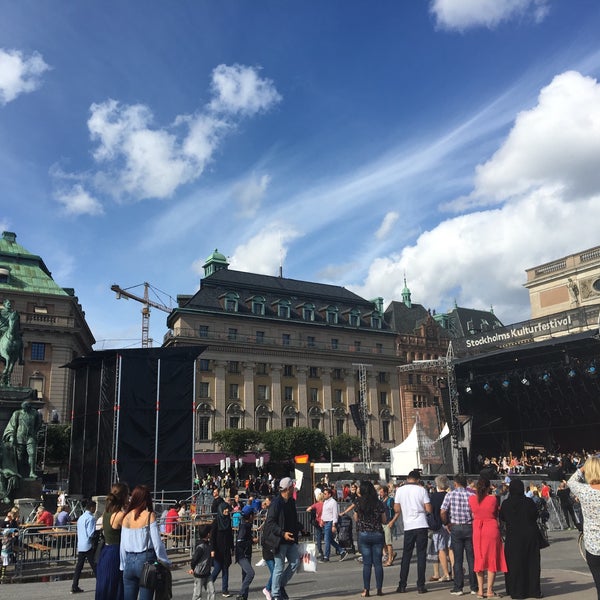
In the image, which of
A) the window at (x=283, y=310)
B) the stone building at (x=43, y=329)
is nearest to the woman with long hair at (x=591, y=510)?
the stone building at (x=43, y=329)

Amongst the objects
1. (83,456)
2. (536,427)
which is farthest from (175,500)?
(536,427)

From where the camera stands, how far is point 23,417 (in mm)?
19469

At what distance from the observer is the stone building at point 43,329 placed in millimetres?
58312

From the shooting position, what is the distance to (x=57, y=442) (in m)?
50.9

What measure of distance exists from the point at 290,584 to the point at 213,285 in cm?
5723

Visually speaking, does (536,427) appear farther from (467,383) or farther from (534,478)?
(534,478)

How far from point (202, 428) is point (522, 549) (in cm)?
5439

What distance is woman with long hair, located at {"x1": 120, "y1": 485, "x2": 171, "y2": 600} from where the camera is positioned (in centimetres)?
671

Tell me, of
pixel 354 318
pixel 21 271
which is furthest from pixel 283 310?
pixel 21 271

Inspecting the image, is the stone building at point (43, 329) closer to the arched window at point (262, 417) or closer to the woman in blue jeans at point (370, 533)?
the arched window at point (262, 417)

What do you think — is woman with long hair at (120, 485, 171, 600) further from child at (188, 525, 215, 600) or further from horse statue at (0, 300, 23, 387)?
horse statue at (0, 300, 23, 387)

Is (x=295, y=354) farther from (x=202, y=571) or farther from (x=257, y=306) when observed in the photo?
(x=202, y=571)

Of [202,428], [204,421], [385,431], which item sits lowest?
[385,431]

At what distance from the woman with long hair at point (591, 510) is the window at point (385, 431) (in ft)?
219
